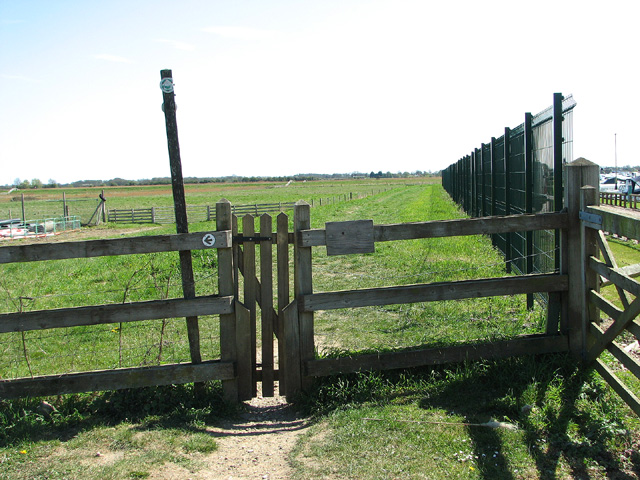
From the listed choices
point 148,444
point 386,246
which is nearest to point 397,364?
point 148,444

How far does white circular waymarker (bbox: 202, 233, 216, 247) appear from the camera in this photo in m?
4.55

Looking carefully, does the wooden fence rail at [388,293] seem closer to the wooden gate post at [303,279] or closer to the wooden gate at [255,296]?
the wooden gate post at [303,279]

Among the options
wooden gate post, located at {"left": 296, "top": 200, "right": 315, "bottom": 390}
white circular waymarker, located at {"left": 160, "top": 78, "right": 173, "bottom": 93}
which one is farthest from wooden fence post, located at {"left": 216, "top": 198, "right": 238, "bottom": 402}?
white circular waymarker, located at {"left": 160, "top": 78, "right": 173, "bottom": 93}

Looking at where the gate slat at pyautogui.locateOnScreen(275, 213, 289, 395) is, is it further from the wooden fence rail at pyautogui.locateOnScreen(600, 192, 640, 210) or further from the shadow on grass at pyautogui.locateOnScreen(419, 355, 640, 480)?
the wooden fence rail at pyautogui.locateOnScreen(600, 192, 640, 210)

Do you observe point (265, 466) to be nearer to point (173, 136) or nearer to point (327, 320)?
point (173, 136)

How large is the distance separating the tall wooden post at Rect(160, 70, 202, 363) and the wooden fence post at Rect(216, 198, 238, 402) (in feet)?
0.81

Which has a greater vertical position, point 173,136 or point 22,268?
point 173,136

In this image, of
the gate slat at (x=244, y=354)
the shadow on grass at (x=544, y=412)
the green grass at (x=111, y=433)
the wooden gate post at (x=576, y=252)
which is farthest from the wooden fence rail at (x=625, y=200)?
the green grass at (x=111, y=433)

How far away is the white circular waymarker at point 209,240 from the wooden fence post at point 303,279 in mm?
689

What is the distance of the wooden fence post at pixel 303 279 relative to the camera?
4.66 meters

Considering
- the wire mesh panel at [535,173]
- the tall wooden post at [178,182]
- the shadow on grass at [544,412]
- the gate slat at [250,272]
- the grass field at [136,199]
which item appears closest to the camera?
the shadow on grass at [544,412]

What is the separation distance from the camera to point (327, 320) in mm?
7359

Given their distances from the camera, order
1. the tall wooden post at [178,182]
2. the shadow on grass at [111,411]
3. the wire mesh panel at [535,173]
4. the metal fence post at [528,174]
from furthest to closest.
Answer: the metal fence post at [528,174]
the wire mesh panel at [535,173]
the tall wooden post at [178,182]
the shadow on grass at [111,411]

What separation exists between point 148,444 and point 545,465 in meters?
2.69
